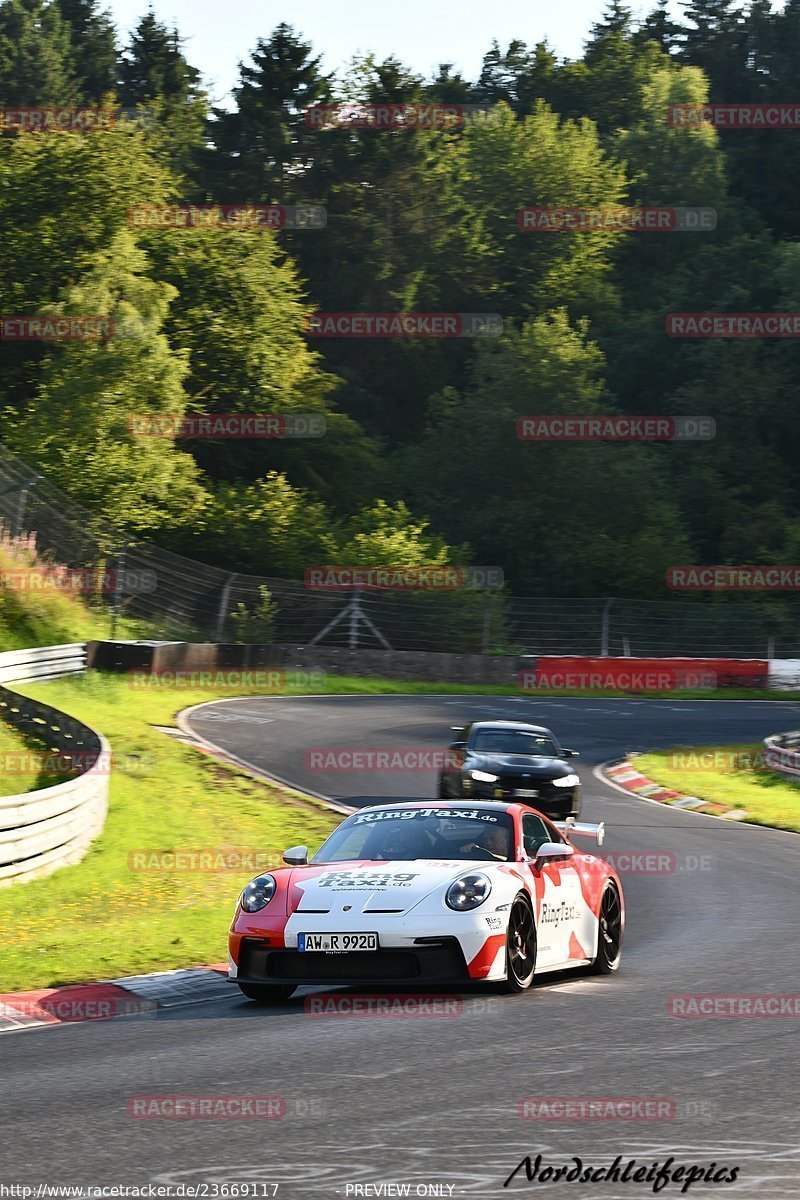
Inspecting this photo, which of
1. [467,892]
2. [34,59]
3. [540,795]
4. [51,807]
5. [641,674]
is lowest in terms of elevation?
[641,674]

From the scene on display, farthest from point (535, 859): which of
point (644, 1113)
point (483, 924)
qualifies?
point (644, 1113)

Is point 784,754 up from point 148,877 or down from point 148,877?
down

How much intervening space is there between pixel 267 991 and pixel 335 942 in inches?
29.6

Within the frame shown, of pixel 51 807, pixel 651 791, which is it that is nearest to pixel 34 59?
pixel 651 791

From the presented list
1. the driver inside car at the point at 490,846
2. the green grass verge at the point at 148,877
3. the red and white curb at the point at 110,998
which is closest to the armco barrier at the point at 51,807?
the green grass verge at the point at 148,877

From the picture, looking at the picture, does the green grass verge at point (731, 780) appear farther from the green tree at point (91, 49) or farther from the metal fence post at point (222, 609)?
the green tree at point (91, 49)

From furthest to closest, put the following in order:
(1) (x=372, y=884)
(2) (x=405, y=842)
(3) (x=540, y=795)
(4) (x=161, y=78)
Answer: (4) (x=161, y=78), (3) (x=540, y=795), (2) (x=405, y=842), (1) (x=372, y=884)

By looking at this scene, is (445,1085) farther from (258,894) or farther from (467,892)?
(258,894)

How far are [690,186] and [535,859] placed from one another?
73603 millimetres

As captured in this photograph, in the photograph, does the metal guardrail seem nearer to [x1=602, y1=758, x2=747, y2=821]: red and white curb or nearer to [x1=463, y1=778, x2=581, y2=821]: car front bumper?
[x1=602, y1=758, x2=747, y2=821]: red and white curb

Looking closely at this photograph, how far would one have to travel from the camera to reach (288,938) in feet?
30.3

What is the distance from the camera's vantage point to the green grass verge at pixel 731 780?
22.9 meters

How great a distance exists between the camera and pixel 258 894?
962 cm

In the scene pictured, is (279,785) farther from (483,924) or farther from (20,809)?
(483,924)
